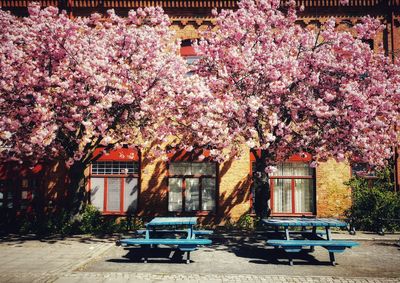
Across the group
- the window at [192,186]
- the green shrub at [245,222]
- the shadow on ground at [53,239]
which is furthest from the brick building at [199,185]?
the shadow on ground at [53,239]

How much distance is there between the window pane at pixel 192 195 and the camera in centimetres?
1488

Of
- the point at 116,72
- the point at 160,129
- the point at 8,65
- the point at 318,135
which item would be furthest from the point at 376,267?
the point at 8,65

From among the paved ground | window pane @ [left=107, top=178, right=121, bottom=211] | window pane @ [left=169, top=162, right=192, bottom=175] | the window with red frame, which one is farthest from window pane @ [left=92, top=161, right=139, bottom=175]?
the window with red frame

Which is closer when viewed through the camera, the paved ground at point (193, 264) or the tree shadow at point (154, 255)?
the paved ground at point (193, 264)

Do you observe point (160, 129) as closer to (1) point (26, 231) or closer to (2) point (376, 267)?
(1) point (26, 231)

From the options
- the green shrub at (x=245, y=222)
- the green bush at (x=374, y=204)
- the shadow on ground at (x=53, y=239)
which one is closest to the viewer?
the shadow on ground at (x=53, y=239)

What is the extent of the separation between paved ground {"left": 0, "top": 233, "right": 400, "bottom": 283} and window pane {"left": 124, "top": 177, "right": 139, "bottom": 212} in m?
3.70

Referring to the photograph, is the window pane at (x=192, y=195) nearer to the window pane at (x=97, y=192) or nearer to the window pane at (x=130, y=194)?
the window pane at (x=130, y=194)

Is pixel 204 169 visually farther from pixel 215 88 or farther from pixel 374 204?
pixel 374 204

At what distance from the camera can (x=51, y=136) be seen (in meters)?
10.5

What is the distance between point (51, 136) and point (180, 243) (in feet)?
18.7

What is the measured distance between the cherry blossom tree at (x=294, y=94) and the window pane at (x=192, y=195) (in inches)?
150

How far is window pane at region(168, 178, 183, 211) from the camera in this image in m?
14.9

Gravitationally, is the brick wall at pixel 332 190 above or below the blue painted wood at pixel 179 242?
above
